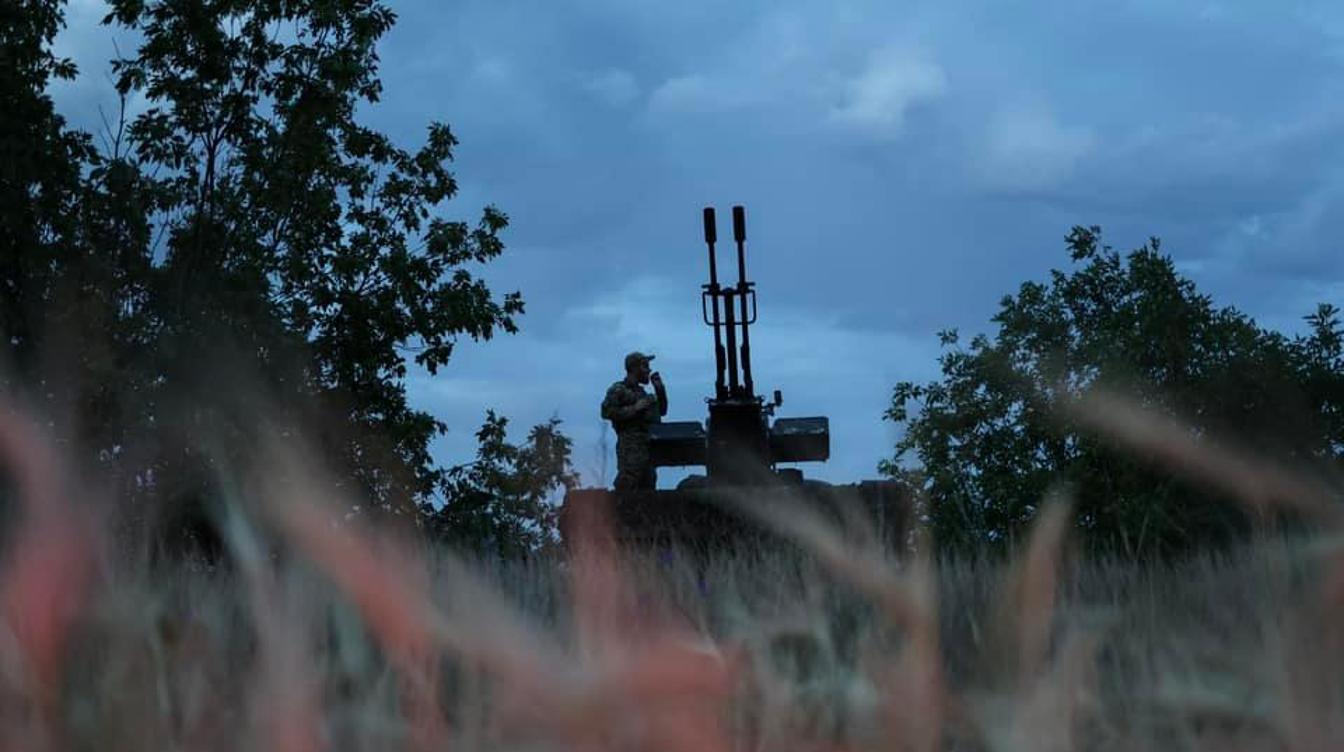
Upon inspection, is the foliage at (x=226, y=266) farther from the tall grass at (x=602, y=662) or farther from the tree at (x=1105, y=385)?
the tall grass at (x=602, y=662)

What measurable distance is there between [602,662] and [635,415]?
13.9m

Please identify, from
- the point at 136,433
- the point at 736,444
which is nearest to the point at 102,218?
the point at 136,433

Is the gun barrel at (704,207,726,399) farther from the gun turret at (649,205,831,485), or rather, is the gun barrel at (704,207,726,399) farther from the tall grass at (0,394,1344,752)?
the tall grass at (0,394,1344,752)

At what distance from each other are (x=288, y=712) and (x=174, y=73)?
19579mm

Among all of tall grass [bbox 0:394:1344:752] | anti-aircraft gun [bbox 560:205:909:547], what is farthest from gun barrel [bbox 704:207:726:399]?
tall grass [bbox 0:394:1344:752]

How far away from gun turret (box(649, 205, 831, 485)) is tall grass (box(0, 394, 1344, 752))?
14326 millimetres

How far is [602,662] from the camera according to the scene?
4.69 feet

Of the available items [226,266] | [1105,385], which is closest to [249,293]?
[226,266]

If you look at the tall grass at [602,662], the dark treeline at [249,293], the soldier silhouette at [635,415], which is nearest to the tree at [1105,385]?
the dark treeline at [249,293]

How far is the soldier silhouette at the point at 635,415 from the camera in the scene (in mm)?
15273

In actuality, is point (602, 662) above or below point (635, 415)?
below

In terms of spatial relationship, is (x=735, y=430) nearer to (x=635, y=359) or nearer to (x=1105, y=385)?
(x=635, y=359)

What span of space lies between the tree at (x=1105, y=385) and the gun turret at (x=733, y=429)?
4972mm

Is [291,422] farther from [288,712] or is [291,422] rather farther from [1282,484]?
[288,712]
